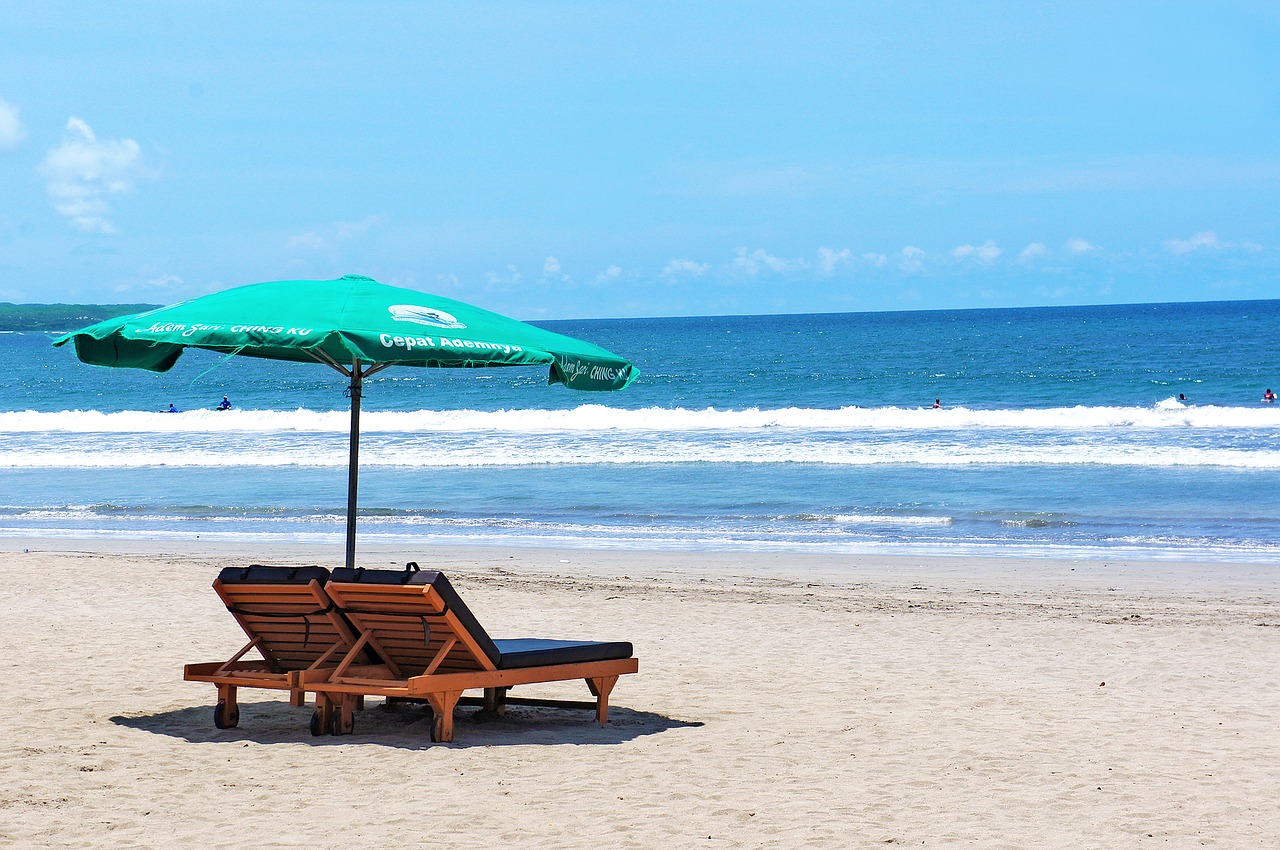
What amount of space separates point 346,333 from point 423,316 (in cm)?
55

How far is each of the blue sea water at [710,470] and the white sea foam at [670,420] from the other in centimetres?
14

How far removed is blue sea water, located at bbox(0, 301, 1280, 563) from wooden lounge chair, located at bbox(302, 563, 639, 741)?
1.39 m

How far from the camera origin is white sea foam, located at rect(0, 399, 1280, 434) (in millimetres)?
33906

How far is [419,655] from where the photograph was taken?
614cm

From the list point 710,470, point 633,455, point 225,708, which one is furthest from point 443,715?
point 633,455

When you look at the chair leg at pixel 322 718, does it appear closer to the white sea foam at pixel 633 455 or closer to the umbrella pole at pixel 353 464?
the umbrella pole at pixel 353 464

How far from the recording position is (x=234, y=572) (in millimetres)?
6082

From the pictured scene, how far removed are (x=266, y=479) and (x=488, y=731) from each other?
17.7 meters

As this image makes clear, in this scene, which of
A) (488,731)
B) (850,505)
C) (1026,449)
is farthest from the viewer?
(1026,449)

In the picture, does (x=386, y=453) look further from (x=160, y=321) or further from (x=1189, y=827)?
(x=1189, y=827)

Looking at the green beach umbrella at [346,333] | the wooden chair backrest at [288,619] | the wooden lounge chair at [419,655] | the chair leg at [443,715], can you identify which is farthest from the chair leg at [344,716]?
the green beach umbrella at [346,333]

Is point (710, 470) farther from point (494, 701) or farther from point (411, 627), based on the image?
point (411, 627)

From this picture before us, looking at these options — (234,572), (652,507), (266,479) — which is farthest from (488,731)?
(266,479)

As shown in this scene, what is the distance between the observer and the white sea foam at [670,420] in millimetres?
33906
